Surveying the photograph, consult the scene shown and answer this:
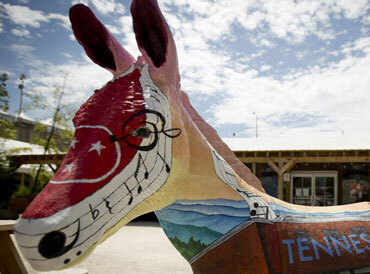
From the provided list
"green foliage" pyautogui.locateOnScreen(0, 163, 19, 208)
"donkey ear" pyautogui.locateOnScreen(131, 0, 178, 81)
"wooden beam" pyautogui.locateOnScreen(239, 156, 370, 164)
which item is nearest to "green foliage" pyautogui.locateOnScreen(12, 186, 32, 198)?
"green foliage" pyautogui.locateOnScreen(0, 163, 19, 208)

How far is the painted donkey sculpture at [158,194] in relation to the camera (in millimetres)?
970

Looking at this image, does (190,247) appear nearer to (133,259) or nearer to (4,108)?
(133,259)

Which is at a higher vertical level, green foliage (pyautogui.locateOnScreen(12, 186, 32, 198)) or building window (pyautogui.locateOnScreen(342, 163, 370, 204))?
building window (pyautogui.locateOnScreen(342, 163, 370, 204))

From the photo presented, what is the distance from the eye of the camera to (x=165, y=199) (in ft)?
4.26

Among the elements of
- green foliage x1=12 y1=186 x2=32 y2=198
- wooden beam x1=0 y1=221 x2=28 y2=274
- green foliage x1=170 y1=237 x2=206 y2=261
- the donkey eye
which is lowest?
green foliage x1=12 y1=186 x2=32 y2=198

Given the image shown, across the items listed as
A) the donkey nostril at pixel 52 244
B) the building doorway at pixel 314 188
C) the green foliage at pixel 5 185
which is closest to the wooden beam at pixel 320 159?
the building doorway at pixel 314 188

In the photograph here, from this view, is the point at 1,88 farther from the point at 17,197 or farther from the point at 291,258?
the point at 291,258

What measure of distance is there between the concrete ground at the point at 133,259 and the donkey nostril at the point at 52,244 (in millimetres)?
3766

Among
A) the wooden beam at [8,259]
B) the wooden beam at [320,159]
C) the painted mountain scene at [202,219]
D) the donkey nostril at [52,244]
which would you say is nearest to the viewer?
the donkey nostril at [52,244]

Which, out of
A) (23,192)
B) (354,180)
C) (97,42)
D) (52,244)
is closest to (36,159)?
(23,192)

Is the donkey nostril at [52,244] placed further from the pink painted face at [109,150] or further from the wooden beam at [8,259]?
the wooden beam at [8,259]

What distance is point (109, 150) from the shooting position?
109 centimetres

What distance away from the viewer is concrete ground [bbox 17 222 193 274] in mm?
5156

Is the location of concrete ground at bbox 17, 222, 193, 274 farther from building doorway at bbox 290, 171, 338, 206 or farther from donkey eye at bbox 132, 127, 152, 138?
building doorway at bbox 290, 171, 338, 206
